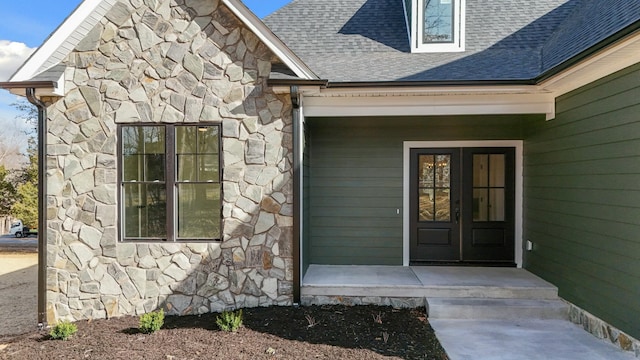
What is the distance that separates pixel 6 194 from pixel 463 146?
1739 centimetres

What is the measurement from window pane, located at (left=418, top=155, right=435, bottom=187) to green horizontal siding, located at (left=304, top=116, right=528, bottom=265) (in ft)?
1.09

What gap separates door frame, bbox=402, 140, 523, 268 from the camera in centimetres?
617

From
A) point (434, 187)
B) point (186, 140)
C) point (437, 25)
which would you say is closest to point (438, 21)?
point (437, 25)

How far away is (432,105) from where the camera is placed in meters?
5.11

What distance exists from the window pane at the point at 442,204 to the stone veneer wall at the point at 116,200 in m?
2.88

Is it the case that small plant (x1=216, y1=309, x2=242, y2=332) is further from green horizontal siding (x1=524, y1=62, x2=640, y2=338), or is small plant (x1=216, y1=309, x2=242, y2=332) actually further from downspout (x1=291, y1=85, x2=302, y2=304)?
green horizontal siding (x1=524, y1=62, x2=640, y2=338)

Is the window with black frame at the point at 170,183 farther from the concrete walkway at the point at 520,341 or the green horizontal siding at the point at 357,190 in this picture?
the concrete walkway at the point at 520,341

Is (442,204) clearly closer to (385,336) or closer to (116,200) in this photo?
(385,336)

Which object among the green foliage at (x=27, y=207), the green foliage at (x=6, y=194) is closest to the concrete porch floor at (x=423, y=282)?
the green foliage at (x=27, y=207)

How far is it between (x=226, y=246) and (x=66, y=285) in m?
2.15

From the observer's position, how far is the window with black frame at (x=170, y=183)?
4.91 meters

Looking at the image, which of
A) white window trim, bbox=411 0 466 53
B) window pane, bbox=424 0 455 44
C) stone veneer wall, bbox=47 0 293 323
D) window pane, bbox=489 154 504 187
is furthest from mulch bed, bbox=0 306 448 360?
window pane, bbox=424 0 455 44

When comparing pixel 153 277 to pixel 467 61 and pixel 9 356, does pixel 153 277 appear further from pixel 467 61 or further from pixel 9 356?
pixel 467 61

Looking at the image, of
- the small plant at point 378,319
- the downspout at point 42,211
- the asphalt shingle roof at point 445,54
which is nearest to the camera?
the small plant at point 378,319
